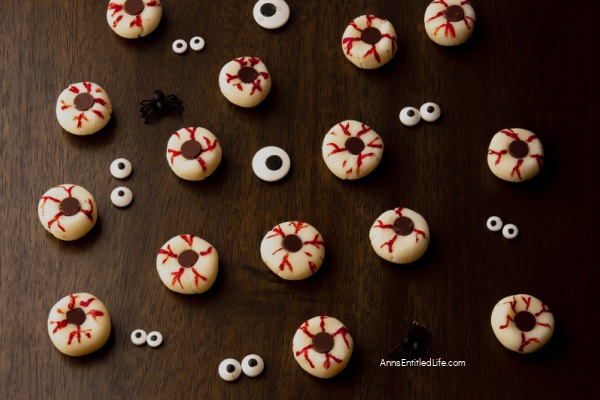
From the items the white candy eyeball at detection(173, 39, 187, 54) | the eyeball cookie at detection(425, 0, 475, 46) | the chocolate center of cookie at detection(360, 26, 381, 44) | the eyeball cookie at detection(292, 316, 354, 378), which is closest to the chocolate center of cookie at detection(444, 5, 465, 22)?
the eyeball cookie at detection(425, 0, 475, 46)

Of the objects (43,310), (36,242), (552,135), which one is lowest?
(43,310)

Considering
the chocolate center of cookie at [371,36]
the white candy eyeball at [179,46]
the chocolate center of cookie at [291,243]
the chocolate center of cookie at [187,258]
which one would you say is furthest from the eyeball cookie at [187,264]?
the chocolate center of cookie at [371,36]

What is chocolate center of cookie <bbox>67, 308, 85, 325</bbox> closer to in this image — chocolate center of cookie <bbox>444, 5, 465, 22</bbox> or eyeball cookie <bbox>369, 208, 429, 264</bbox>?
eyeball cookie <bbox>369, 208, 429, 264</bbox>

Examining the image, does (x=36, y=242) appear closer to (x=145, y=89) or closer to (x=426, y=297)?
(x=145, y=89)

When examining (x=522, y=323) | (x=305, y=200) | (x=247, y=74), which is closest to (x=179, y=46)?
(x=247, y=74)

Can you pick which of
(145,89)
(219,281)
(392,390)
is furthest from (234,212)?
(392,390)

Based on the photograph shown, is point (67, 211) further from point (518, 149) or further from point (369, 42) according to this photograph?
point (518, 149)
